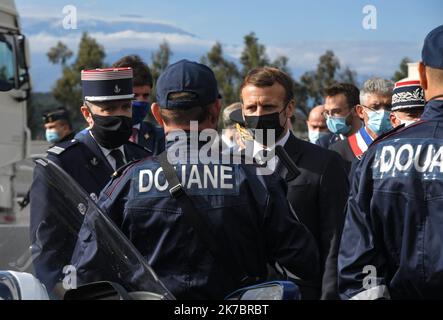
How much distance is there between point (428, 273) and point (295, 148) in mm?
1448

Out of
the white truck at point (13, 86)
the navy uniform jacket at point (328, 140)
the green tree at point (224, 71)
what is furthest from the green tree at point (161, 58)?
the navy uniform jacket at point (328, 140)

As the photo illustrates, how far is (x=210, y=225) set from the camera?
2758 millimetres

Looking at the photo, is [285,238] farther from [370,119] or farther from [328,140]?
[328,140]

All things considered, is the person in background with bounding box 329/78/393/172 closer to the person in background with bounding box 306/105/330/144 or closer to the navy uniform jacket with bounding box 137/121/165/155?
the navy uniform jacket with bounding box 137/121/165/155

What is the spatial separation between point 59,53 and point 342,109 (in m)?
42.7

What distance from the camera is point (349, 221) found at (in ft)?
9.50

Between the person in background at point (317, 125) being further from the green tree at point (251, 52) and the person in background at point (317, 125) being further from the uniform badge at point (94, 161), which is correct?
the green tree at point (251, 52)

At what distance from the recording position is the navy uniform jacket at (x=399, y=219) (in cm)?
273

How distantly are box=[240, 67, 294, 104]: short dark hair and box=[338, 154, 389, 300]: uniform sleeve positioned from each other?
139 cm

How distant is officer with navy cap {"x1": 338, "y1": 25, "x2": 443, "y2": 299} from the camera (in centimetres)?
273

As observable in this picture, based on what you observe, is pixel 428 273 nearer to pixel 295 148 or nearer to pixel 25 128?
pixel 295 148

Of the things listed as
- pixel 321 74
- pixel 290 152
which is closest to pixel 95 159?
pixel 290 152

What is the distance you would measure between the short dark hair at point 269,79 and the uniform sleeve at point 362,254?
4.56 feet
